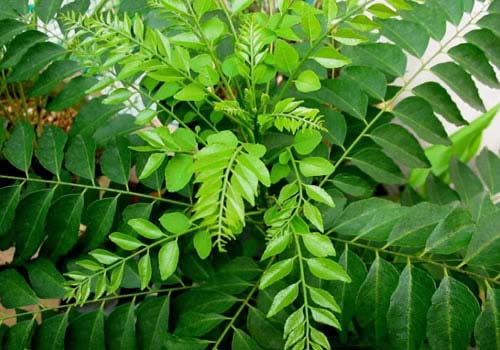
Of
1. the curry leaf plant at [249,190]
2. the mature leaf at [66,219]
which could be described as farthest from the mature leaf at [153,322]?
the mature leaf at [66,219]

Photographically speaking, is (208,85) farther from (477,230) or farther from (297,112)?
(477,230)

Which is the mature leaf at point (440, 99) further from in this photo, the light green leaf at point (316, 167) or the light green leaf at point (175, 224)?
the light green leaf at point (175, 224)

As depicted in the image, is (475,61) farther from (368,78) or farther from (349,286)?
(349,286)

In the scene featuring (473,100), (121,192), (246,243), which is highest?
(473,100)

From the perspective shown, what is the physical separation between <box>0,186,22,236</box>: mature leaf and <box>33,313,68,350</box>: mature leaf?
116 millimetres

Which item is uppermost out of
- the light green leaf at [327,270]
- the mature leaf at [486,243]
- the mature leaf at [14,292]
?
the mature leaf at [486,243]

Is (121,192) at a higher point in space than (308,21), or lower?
lower

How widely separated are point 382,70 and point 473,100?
0.11 metres

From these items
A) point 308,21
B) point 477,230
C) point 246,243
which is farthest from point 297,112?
point 246,243

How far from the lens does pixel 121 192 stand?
61cm

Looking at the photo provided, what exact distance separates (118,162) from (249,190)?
0.28 metres

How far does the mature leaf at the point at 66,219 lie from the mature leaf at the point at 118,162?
0.05 m

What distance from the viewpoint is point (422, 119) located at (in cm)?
62

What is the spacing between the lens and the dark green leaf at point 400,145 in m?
0.63
